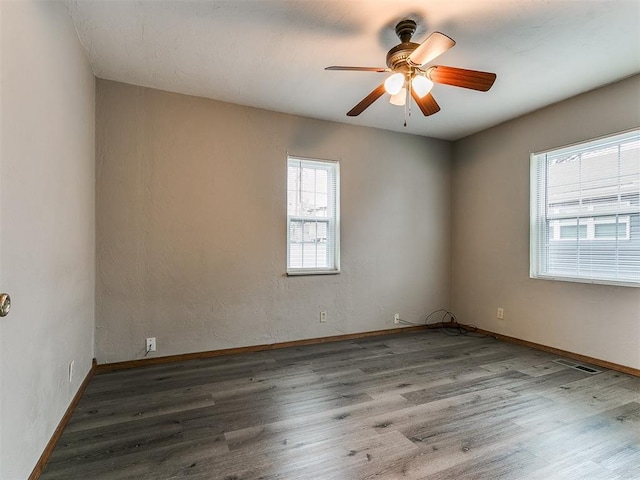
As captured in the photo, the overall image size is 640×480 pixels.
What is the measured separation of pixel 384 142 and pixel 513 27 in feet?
6.88

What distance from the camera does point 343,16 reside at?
6.88 ft

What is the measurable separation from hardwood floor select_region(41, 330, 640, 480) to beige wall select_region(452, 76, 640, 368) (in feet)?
1.43

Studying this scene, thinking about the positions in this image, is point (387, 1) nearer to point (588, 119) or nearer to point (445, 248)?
point (588, 119)

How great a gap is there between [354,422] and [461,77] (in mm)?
2326

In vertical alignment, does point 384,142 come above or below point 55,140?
→ above

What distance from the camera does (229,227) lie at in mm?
3398

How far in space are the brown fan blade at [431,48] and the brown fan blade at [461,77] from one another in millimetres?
138

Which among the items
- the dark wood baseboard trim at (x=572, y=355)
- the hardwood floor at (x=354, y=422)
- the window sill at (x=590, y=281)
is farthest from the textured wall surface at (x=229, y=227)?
the window sill at (x=590, y=281)

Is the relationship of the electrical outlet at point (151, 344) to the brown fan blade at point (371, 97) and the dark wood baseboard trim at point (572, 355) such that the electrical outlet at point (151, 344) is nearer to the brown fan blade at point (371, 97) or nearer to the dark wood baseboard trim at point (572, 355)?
the brown fan blade at point (371, 97)

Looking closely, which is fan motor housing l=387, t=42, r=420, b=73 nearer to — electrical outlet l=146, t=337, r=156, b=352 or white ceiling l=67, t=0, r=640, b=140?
white ceiling l=67, t=0, r=640, b=140

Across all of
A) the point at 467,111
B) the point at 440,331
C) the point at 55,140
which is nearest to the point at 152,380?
the point at 55,140

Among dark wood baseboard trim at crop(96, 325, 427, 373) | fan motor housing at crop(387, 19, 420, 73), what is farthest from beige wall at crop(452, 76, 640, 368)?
fan motor housing at crop(387, 19, 420, 73)

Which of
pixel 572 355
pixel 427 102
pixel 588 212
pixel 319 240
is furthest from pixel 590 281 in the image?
pixel 319 240

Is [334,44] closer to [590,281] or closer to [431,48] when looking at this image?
[431,48]
